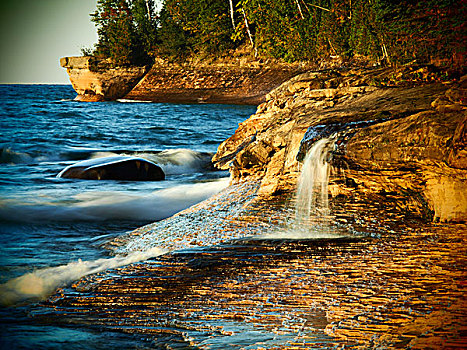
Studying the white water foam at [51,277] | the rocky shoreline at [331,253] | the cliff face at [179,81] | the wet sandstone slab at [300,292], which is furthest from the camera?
the cliff face at [179,81]

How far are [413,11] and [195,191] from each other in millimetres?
5028

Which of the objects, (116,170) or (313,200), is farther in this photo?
(116,170)

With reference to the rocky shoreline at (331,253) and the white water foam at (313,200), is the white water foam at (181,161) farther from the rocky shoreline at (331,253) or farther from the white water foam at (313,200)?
the white water foam at (313,200)

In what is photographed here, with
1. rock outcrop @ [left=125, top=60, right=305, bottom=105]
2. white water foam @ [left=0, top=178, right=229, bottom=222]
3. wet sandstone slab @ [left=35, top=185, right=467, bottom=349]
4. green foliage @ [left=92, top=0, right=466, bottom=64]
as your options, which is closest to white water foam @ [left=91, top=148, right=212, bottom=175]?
white water foam @ [left=0, top=178, right=229, bottom=222]

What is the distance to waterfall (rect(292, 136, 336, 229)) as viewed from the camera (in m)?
4.45

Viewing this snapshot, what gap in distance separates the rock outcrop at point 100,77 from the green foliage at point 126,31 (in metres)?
1.05

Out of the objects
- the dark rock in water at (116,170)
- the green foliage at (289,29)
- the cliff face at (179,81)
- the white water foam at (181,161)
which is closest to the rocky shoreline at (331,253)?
the green foliage at (289,29)

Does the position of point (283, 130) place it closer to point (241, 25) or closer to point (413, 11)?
point (413, 11)

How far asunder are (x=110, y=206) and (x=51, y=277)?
3.77m

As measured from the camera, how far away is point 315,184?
4.68 metres

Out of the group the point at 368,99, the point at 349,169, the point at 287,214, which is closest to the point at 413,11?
the point at 368,99

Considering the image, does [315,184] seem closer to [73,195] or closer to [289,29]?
[73,195]

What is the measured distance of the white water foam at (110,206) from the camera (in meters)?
6.95

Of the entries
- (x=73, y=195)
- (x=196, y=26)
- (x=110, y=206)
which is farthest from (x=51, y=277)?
(x=196, y=26)
